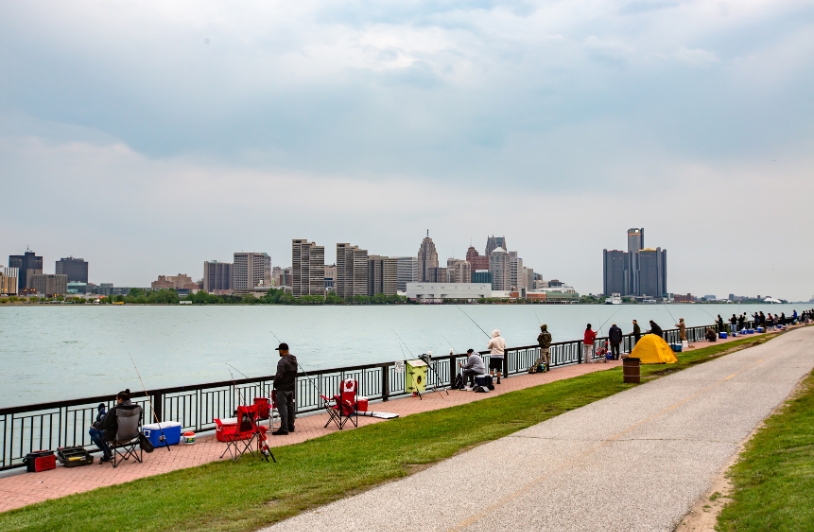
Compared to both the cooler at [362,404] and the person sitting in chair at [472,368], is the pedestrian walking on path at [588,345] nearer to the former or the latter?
the person sitting in chair at [472,368]

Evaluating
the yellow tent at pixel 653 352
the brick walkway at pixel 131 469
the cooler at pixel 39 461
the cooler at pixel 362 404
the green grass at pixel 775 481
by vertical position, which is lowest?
the brick walkway at pixel 131 469

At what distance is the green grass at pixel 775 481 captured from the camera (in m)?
7.27

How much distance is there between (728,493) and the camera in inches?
338

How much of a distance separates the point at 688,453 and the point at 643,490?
8.52 ft

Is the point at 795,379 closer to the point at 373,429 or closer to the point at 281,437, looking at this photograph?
the point at 373,429

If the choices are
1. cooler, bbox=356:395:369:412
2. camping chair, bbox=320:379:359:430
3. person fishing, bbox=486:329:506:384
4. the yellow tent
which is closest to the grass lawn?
camping chair, bbox=320:379:359:430

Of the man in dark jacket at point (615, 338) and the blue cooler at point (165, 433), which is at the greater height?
the man in dark jacket at point (615, 338)

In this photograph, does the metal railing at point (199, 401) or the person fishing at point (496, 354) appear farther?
the person fishing at point (496, 354)

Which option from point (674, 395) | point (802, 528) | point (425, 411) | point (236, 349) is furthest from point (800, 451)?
point (236, 349)

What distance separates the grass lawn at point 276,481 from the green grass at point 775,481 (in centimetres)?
441

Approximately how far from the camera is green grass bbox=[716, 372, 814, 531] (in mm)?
7273

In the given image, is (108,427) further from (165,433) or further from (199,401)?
→ (199,401)

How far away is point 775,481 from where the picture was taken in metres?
8.82

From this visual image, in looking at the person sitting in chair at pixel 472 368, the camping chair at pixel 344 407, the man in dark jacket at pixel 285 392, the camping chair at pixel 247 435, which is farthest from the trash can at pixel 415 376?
the camping chair at pixel 247 435
